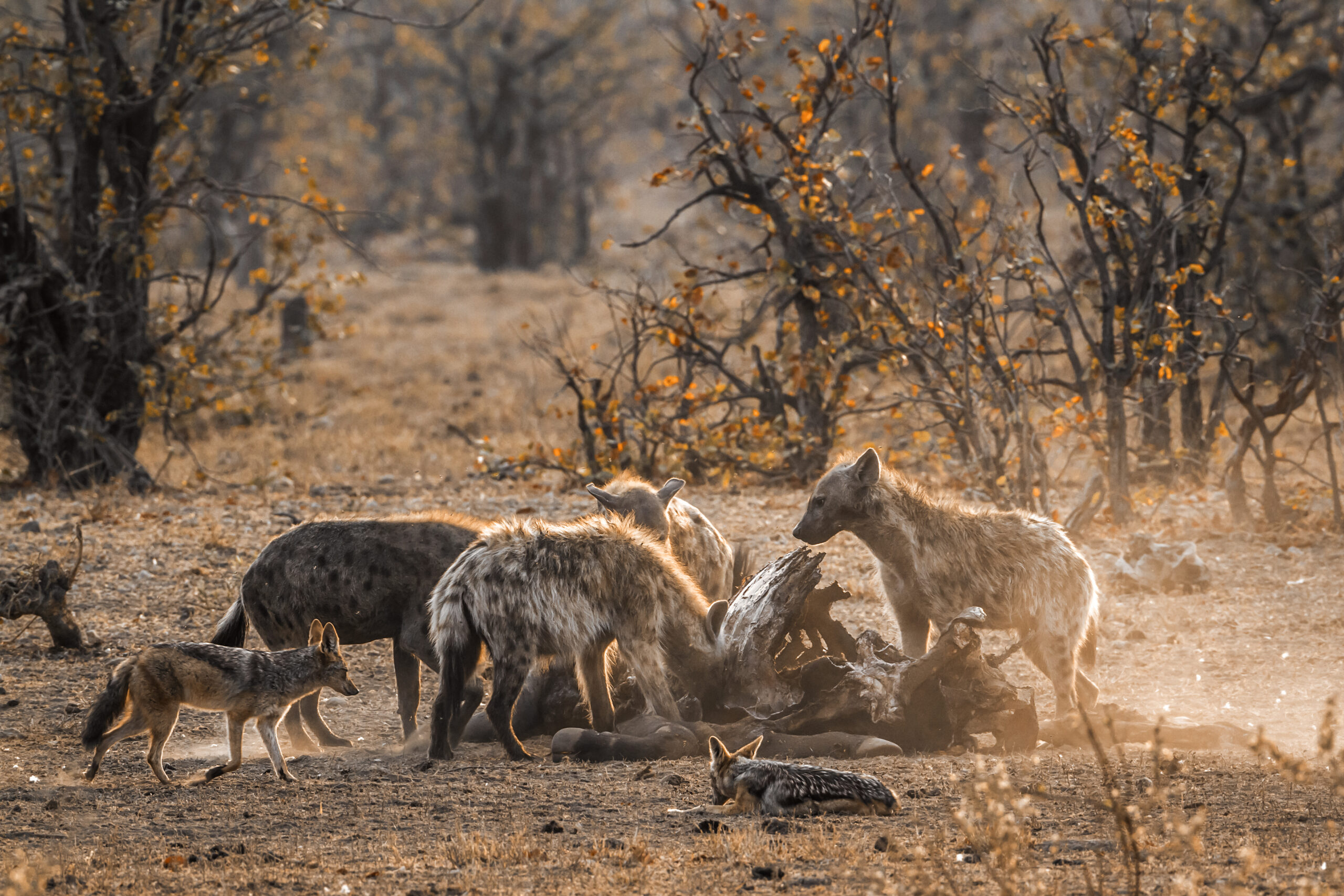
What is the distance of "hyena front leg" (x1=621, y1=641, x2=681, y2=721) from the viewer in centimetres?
697

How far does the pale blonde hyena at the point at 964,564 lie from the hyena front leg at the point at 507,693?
1788 mm

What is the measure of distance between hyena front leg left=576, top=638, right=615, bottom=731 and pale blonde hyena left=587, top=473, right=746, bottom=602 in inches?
40.3

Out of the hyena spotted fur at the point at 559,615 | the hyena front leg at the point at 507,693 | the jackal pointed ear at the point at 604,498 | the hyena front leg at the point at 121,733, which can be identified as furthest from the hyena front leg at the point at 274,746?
the jackal pointed ear at the point at 604,498

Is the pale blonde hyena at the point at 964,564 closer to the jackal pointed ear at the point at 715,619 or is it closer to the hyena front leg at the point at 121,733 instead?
the jackal pointed ear at the point at 715,619

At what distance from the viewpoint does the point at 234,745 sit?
6445mm

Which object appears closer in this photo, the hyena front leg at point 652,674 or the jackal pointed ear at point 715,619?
the hyena front leg at point 652,674

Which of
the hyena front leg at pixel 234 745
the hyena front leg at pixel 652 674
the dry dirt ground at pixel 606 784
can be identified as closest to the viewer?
the dry dirt ground at pixel 606 784

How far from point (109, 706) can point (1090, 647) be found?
17.6ft

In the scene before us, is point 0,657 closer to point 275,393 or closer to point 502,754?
point 502,754

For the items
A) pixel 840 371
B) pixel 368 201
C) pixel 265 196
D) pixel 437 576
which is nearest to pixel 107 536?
pixel 265 196

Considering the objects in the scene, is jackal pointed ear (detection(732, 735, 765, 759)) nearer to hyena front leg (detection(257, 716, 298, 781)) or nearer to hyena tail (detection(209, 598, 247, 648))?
hyena front leg (detection(257, 716, 298, 781))

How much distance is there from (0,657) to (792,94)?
772cm

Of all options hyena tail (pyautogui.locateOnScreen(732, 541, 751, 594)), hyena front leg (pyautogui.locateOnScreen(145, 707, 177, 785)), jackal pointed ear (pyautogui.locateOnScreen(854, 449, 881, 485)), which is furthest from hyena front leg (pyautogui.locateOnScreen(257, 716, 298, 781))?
jackal pointed ear (pyautogui.locateOnScreen(854, 449, 881, 485))

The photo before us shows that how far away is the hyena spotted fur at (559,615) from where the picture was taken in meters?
6.77
